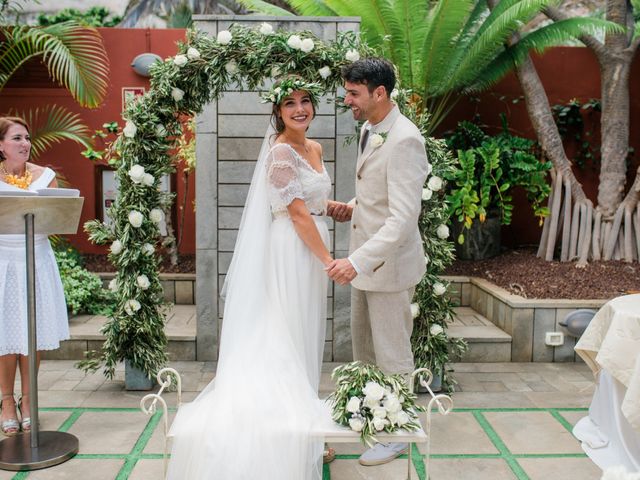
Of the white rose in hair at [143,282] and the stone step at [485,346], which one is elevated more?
the white rose in hair at [143,282]

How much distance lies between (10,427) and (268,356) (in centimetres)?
180

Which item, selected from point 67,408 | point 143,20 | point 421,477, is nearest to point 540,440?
point 421,477

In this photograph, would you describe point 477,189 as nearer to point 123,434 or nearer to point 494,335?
point 494,335

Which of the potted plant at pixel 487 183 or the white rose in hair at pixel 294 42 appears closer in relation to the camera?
the white rose in hair at pixel 294 42

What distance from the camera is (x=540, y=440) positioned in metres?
3.91

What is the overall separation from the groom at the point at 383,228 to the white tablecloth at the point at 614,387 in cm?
101

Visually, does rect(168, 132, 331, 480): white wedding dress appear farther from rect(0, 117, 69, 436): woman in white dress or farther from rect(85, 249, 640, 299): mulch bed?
rect(85, 249, 640, 299): mulch bed

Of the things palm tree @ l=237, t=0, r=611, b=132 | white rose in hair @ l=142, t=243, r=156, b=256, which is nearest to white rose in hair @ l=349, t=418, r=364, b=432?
white rose in hair @ l=142, t=243, r=156, b=256

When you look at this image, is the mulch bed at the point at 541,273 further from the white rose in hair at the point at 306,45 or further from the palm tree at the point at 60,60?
the white rose in hair at the point at 306,45

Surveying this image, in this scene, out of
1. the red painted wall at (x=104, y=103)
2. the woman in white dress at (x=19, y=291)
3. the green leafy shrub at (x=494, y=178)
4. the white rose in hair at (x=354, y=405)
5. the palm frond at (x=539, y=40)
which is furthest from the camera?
the red painted wall at (x=104, y=103)

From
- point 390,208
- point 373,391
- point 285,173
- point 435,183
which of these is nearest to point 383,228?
point 390,208

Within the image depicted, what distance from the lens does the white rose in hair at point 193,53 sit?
4367 mm

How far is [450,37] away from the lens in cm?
658

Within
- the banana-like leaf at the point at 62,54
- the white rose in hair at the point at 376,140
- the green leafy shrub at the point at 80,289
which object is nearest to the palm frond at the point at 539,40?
the banana-like leaf at the point at 62,54
